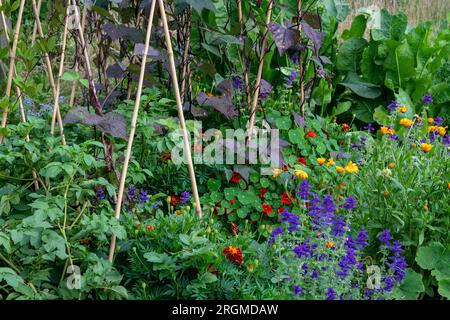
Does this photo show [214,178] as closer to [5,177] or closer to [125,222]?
[125,222]

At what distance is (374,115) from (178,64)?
4.84ft

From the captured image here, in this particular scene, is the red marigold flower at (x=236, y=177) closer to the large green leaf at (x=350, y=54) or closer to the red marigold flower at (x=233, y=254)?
the red marigold flower at (x=233, y=254)

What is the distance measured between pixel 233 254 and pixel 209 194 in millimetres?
828

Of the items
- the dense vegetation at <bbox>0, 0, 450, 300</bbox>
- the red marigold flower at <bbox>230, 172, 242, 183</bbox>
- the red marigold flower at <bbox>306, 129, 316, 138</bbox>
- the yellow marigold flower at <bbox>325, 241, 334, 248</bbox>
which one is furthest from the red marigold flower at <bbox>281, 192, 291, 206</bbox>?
the yellow marigold flower at <bbox>325, 241, 334, 248</bbox>

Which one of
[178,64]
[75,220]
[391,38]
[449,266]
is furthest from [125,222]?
[391,38]

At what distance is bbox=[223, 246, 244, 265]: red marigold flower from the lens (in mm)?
2453

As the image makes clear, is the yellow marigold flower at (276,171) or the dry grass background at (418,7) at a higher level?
the dry grass background at (418,7)

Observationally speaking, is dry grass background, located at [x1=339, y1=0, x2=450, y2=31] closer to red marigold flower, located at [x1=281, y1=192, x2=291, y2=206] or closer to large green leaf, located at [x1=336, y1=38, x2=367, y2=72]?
large green leaf, located at [x1=336, y1=38, x2=367, y2=72]

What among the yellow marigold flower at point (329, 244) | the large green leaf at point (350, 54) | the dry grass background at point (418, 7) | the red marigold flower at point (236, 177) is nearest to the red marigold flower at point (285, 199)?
the red marigold flower at point (236, 177)

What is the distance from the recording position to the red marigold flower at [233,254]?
2.45m

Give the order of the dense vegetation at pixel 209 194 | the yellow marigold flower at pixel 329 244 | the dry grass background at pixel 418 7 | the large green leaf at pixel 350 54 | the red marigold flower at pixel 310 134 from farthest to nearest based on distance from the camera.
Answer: the dry grass background at pixel 418 7 → the large green leaf at pixel 350 54 → the red marigold flower at pixel 310 134 → the yellow marigold flower at pixel 329 244 → the dense vegetation at pixel 209 194

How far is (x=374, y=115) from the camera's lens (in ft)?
14.0

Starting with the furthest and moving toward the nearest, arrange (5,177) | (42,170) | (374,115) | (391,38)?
(391,38)
(374,115)
(5,177)
(42,170)
